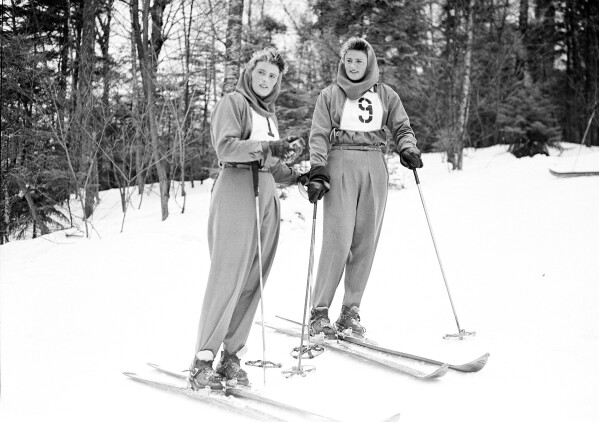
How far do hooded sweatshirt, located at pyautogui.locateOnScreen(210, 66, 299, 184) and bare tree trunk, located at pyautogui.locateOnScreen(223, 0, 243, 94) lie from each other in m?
6.09

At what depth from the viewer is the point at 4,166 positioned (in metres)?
8.48

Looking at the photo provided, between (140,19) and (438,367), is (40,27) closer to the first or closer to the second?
(140,19)

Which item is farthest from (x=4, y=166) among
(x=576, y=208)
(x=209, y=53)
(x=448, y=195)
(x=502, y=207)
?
(x=576, y=208)

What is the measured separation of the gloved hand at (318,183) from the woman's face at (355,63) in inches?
27.0

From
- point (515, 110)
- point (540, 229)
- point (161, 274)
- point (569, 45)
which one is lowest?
point (161, 274)

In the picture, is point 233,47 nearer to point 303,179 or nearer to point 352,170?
point 352,170

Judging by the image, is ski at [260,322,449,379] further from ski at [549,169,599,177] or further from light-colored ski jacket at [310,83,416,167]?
ski at [549,169,599,177]

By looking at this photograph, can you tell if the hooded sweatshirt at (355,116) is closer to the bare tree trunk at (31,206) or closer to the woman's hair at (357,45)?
the woman's hair at (357,45)

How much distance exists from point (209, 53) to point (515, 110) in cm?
961

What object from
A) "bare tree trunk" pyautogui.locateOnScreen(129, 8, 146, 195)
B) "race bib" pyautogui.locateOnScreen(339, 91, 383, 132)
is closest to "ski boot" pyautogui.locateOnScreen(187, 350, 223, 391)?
"race bib" pyautogui.locateOnScreen(339, 91, 383, 132)

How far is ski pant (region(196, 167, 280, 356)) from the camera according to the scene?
241 cm

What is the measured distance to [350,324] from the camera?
125 inches

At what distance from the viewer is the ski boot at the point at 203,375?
237 cm

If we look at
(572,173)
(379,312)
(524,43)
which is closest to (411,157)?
(379,312)
